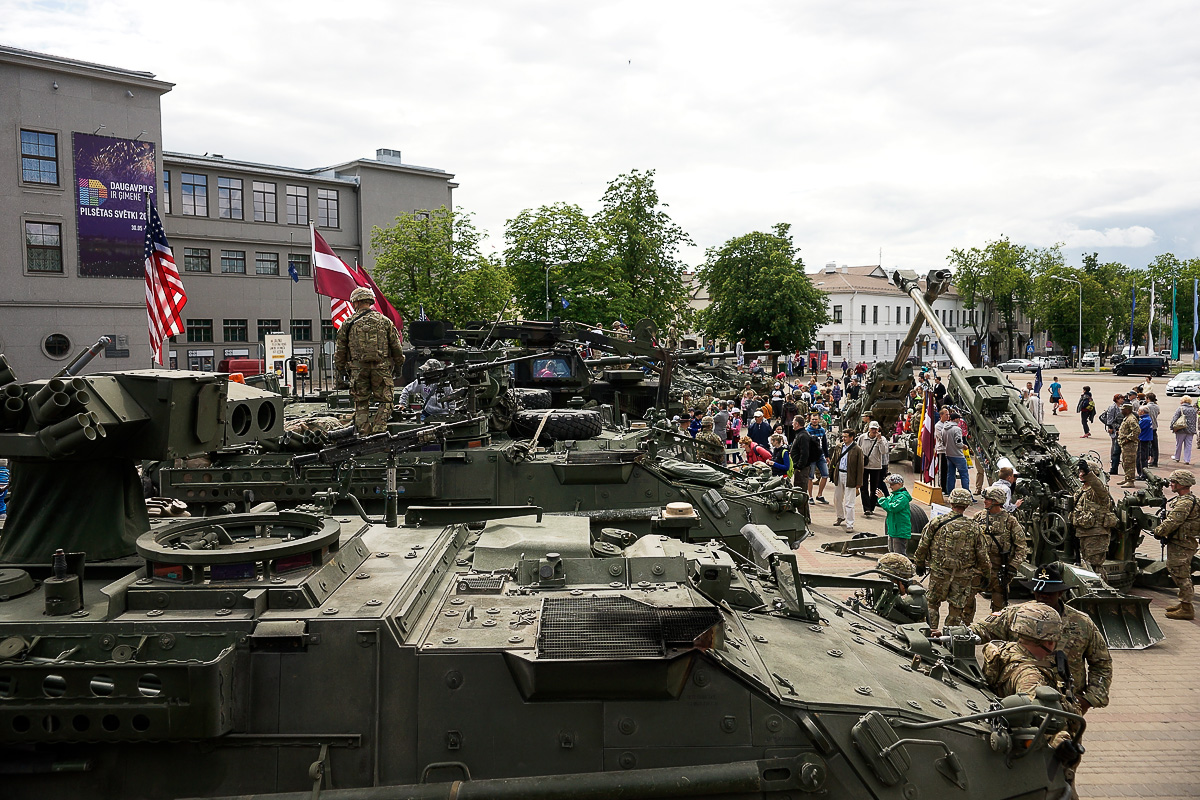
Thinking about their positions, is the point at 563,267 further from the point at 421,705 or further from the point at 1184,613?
the point at 421,705

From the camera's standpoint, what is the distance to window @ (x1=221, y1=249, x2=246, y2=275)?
40.3 metres

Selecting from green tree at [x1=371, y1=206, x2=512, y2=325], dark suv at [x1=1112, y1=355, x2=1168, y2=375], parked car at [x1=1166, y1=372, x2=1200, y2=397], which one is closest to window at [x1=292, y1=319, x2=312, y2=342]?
green tree at [x1=371, y1=206, x2=512, y2=325]

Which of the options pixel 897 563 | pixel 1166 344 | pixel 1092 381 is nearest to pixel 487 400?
pixel 897 563

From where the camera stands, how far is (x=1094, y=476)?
1040cm

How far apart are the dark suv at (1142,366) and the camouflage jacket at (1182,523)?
51.9 m

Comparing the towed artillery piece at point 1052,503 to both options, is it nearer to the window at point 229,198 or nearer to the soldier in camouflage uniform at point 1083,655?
the soldier in camouflage uniform at point 1083,655

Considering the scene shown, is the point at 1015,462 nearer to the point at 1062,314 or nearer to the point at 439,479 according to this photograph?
the point at 439,479

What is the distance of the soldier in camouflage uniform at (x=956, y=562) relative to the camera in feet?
27.7

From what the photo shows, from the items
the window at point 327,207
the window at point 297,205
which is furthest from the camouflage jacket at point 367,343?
the window at point 327,207

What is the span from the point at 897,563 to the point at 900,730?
10.9ft

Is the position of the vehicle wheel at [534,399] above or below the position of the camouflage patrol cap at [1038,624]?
above

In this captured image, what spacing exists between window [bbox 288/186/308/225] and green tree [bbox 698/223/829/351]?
21743 mm

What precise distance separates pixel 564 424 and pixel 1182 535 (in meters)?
7.22

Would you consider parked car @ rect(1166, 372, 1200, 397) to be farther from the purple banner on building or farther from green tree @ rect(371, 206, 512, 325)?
the purple banner on building
